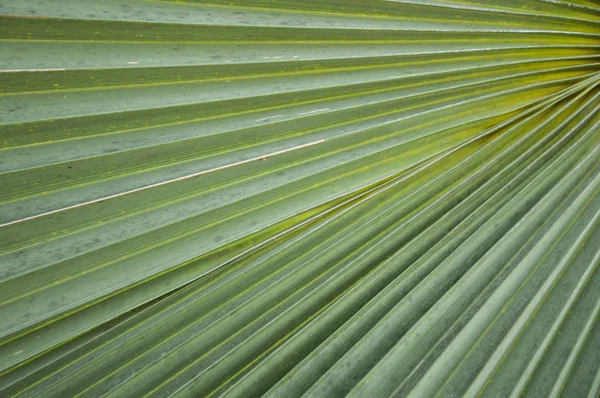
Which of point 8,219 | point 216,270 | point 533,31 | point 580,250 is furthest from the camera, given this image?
point 533,31

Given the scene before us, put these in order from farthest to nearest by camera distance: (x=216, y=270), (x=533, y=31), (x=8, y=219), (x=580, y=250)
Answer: (x=533, y=31), (x=216, y=270), (x=580, y=250), (x=8, y=219)

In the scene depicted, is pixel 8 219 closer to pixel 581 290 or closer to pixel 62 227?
pixel 62 227

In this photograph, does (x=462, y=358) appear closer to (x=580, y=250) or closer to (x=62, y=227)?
(x=580, y=250)

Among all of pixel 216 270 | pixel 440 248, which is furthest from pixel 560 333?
pixel 216 270

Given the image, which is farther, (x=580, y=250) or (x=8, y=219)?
(x=580, y=250)

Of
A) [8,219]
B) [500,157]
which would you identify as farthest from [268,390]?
[500,157]

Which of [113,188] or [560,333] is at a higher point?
[113,188]

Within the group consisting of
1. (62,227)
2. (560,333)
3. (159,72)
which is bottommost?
(560,333)
